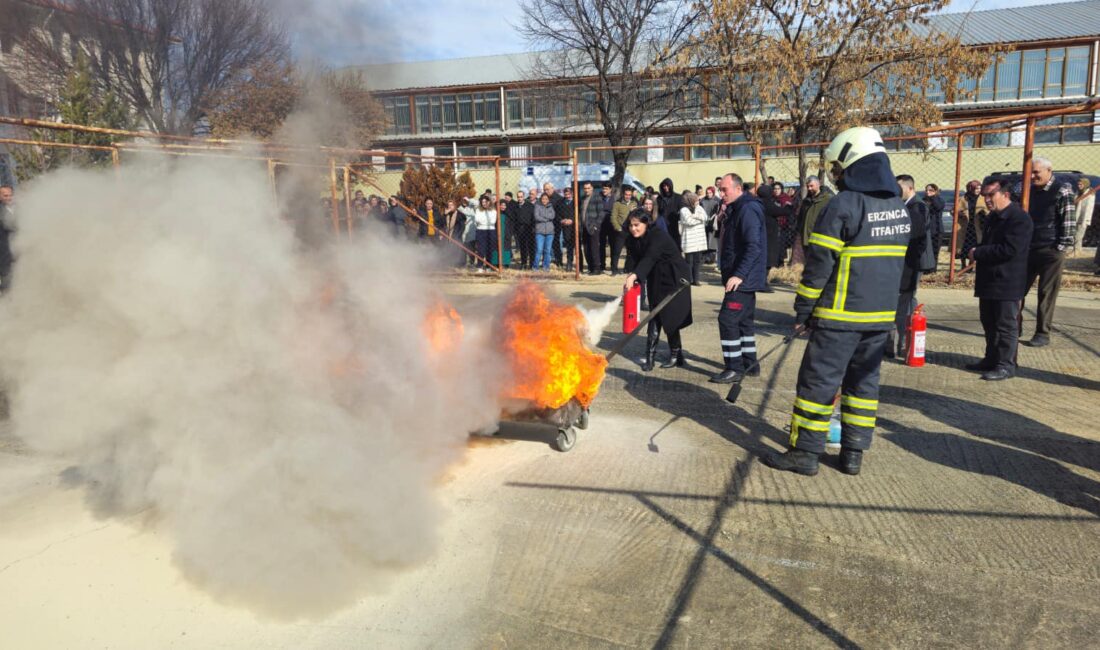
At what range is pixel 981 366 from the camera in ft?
23.1

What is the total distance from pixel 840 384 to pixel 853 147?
1.55 meters

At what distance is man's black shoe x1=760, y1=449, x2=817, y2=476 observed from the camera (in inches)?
183

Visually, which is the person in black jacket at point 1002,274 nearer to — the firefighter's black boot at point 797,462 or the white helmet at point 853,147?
the white helmet at point 853,147

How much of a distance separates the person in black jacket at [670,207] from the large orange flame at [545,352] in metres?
8.25

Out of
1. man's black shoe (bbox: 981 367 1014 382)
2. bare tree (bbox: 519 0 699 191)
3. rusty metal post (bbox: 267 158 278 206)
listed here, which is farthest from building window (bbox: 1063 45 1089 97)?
rusty metal post (bbox: 267 158 278 206)

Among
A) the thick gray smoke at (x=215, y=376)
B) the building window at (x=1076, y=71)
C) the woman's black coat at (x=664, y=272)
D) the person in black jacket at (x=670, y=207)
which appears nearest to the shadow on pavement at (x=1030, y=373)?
the woman's black coat at (x=664, y=272)

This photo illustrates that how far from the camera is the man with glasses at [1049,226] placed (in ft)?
23.7

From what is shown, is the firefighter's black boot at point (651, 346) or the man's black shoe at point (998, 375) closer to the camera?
the man's black shoe at point (998, 375)

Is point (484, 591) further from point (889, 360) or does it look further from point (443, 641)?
point (889, 360)

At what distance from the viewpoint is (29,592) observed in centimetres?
342

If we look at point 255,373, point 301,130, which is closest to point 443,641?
point 255,373

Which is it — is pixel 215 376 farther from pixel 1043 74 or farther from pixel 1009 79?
pixel 1043 74

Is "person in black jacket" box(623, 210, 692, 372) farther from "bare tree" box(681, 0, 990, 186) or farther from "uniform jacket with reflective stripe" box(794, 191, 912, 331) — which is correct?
"bare tree" box(681, 0, 990, 186)

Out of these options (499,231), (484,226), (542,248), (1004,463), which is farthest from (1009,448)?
(484,226)
